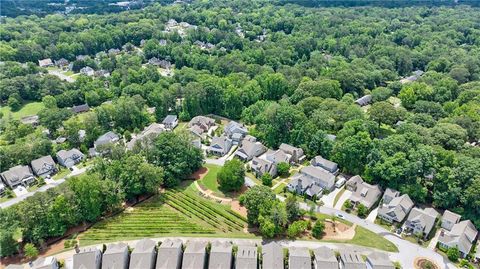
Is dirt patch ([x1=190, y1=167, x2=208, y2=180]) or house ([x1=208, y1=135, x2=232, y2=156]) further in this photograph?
house ([x1=208, y1=135, x2=232, y2=156])

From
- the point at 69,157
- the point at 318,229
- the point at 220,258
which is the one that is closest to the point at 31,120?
the point at 69,157

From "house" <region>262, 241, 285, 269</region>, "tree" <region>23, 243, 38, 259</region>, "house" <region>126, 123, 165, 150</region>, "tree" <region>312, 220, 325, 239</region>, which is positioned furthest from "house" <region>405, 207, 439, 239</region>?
"tree" <region>23, 243, 38, 259</region>

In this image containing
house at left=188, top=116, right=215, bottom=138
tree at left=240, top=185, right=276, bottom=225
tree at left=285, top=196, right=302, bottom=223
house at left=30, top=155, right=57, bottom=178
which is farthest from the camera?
house at left=188, top=116, right=215, bottom=138

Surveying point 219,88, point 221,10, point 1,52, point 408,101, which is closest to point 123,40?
point 1,52

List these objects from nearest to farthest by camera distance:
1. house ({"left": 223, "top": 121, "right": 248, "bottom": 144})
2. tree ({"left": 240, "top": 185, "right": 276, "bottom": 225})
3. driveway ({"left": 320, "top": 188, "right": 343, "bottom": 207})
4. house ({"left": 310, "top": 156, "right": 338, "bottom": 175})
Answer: tree ({"left": 240, "top": 185, "right": 276, "bottom": 225}), driveway ({"left": 320, "top": 188, "right": 343, "bottom": 207}), house ({"left": 310, "top": 156, "right": 338, "bottom": 175}), house ({"left": 223, "top": 121, "right": 248, "bottom": 144})

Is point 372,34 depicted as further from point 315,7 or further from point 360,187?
point 360,187

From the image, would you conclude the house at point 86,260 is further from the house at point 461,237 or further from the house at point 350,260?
the house at point 461,237

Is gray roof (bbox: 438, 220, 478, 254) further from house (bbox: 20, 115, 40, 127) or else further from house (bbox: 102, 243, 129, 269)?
house (bbox: 20, 115, 40, 127)

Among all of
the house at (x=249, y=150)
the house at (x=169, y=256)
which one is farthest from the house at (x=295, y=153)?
the house at (x=169, y=256)
